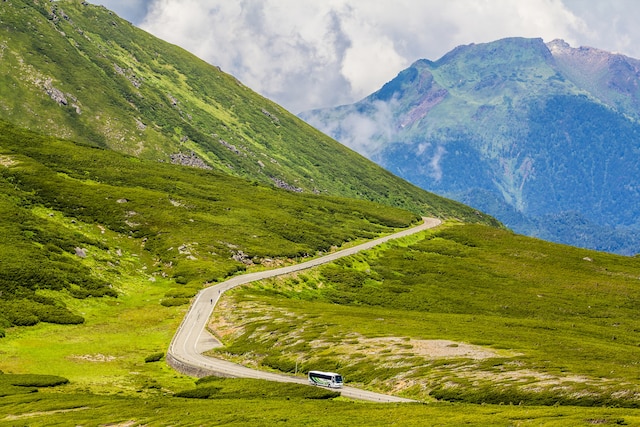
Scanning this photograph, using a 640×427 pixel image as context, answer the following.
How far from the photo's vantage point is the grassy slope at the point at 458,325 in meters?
70.2

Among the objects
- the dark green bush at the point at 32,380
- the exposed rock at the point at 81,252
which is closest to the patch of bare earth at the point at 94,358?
the dark green bush at the point at 32,380

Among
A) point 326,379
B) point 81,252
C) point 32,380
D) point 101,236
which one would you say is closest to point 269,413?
point 326,379

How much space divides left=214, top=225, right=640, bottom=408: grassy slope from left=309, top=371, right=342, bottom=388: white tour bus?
19.1 feet

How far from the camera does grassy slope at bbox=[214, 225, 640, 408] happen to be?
7019 cm

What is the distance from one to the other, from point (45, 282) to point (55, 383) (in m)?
41.5

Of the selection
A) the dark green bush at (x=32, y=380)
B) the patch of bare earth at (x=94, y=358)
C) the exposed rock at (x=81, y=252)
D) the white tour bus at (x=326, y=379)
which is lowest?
the dark green bush at (x=32, y=380)

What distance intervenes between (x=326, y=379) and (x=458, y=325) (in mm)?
49456

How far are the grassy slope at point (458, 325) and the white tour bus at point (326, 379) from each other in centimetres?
581

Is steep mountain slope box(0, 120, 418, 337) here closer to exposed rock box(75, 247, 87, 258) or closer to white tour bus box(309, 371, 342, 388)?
exposed rock box(75, 247, 87, 258)

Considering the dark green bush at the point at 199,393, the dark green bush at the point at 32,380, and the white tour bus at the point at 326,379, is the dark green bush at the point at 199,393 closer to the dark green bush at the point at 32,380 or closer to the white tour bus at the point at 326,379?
the white tour bus at the point at 326,379

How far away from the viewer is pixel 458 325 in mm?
114250

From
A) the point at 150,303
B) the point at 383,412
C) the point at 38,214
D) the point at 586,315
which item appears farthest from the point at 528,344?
the point at 38,214

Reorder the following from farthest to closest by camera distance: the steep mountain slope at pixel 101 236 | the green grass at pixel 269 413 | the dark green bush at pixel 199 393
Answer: the steep mountain slope at pixel 101 236 → the dark green bush at pixel 199 393 → the green grass at pixel 269 413

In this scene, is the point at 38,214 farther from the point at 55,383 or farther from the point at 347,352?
the point at 347,352
